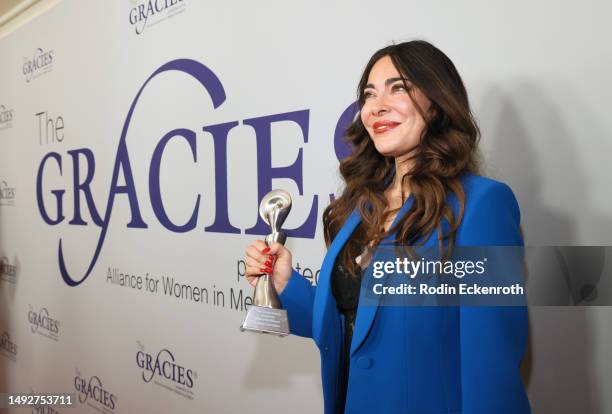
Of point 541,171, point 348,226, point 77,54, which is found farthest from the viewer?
point 77,54

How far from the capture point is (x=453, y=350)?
104 cm

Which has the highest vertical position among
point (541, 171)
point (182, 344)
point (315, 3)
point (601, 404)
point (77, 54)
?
point (77, 54)

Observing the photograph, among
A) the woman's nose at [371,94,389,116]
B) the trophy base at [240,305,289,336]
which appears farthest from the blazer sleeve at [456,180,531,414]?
the trophy base at [240,305,289,336]

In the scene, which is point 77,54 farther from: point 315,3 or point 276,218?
point 276,218

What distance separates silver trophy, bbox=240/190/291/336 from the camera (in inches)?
45.6

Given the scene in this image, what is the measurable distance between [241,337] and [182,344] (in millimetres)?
510

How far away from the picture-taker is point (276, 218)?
1.26 meters

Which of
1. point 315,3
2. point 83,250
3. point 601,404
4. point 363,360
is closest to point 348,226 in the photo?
point 363,360

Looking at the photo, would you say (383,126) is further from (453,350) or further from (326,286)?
(453,350)

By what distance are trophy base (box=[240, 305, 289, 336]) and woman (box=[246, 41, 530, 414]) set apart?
0.09 m

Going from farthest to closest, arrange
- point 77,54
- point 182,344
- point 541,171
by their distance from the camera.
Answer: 1. point 77,54
2. point 182,344
3. point 541,171

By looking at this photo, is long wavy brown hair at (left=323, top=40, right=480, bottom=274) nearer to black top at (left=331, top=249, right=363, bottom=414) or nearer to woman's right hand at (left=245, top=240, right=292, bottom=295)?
black top at (left=331, top=249, right=363, bottom=414)

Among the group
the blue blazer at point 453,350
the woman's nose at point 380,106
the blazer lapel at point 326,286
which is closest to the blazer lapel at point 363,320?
the blue blazer at point 453,350

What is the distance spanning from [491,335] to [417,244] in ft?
0.74
